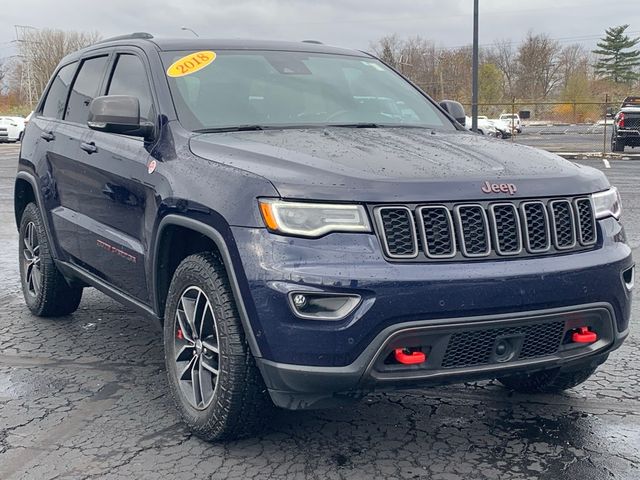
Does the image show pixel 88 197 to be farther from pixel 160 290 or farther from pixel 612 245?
pixel 612 245

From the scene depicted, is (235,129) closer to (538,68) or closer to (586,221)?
(586,221)

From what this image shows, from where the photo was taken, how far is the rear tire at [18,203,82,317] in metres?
5.52

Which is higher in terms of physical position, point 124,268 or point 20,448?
point 124,268

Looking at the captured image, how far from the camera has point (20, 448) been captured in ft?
11.8

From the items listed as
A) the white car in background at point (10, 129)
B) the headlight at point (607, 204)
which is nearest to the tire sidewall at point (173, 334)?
the headlight at point (607, 204)

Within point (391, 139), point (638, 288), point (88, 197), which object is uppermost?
point (391, 139)

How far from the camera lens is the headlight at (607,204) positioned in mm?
3482

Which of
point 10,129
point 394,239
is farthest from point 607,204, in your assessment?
point 10,129

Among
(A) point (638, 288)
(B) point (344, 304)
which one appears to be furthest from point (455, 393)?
(A) point (638, 288)

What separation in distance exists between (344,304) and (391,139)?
1164mm

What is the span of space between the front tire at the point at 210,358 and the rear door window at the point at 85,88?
187cm

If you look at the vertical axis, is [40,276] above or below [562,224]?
below

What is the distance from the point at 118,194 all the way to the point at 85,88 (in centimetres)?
138

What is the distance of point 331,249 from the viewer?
297cm
